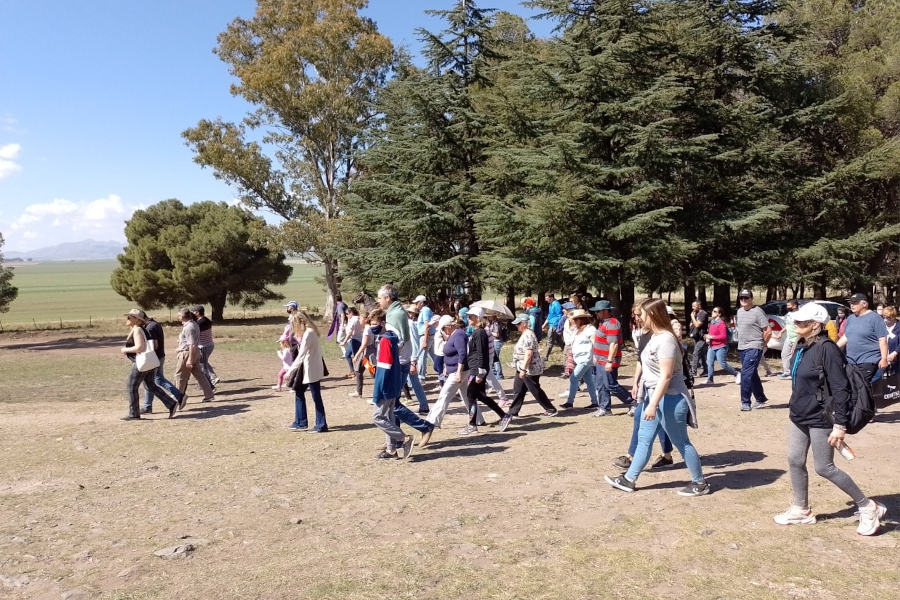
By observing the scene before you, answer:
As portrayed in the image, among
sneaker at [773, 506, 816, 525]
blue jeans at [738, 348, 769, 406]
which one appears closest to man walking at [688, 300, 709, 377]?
blue jeans at [738, 348, 769, 406]

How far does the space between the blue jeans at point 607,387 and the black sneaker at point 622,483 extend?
371 cm

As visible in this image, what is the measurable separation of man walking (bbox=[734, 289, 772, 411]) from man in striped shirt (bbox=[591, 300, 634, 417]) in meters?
1.80

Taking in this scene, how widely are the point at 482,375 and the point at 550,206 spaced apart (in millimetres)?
9766

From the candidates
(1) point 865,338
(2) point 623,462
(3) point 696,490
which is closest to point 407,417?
(2) point 623,462

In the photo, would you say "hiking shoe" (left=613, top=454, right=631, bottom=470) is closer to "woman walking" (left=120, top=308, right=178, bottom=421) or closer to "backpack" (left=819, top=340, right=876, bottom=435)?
"backpack" (left=819, top=340, right=876, bottom=435)

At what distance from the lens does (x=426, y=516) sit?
578 centimetres

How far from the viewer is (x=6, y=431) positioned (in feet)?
32.3

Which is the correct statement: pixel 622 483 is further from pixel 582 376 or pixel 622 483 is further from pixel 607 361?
pixel 582 376

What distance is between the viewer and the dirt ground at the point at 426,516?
176 inches

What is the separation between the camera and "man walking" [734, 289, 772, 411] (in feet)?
32.3

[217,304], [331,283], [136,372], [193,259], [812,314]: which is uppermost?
[193,259]

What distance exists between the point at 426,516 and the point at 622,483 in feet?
6.45

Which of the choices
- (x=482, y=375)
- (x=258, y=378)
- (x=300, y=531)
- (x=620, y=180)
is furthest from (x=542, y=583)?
(x=620, y=180)

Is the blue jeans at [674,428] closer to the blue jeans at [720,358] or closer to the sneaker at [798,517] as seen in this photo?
the sneaker at [798,517]
